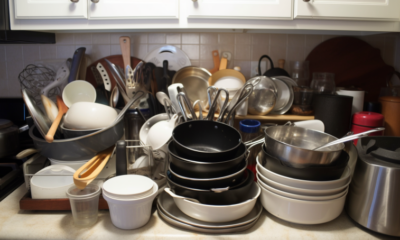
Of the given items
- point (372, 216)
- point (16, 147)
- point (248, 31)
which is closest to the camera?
point (372, 216)

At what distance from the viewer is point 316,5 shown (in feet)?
3.10

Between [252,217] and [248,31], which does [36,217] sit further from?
[248,31]

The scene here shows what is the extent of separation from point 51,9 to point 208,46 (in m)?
0.65

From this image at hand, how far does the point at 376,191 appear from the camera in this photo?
2.35 feet

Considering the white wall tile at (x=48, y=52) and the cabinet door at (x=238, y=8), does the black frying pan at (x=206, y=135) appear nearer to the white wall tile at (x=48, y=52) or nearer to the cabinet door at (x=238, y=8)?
the cabinet door at (x=238, y=8)

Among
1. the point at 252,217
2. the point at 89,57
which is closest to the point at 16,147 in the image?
the point at 89,57

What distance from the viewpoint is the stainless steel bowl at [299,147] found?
0.73 metres

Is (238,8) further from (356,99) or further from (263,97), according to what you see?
(356,99)

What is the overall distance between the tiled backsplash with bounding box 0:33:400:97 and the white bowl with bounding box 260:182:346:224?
2.31 feet

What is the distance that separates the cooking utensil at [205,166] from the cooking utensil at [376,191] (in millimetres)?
331

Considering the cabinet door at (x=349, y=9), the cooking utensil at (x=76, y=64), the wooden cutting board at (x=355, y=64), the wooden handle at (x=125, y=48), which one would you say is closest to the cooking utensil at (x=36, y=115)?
the cooking utensil at (x=76, y=64)

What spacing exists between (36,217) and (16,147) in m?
0.36

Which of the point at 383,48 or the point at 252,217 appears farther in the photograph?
the point at 383,48

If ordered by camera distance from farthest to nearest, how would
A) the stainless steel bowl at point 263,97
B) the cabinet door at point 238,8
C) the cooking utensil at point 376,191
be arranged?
the stainless steel bowl at point 263,97, the cabinet door at point 238,8, the cooking utensil at point 376,191
